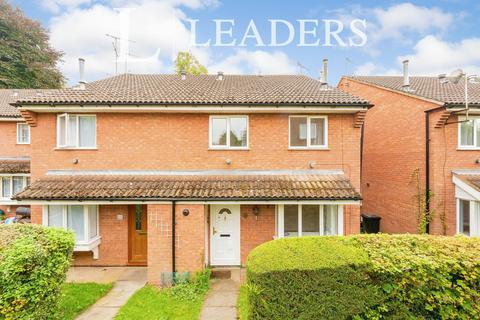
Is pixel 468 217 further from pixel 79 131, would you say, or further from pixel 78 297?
pixel 79 131

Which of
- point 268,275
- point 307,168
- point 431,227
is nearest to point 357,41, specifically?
point 307,168

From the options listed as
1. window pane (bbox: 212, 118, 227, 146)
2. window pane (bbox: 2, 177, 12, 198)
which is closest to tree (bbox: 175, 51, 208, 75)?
window pane (bbox: 2, 177, 12, 198)

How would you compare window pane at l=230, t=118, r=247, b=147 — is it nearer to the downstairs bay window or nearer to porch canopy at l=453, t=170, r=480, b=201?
the downstairs bay window

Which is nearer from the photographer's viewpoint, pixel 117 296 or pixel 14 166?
pixel 117 296

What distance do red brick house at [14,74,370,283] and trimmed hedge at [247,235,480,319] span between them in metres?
4.31

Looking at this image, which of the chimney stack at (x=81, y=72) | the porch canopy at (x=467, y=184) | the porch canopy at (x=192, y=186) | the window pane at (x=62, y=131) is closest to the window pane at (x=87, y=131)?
the window pane at (x=62, y=131)

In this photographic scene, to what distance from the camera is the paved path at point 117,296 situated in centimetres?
668

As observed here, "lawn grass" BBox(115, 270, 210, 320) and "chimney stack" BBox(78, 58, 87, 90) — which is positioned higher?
"chimney stack" BBox(78, 58, 87, 90)

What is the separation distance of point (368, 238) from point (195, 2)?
1402cm

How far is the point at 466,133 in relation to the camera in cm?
1040

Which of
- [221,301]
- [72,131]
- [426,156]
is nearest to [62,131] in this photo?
[72,131]

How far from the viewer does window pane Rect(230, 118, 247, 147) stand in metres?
10.0

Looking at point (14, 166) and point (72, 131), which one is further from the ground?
point (72, 131)

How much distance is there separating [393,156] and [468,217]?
13.3ft
